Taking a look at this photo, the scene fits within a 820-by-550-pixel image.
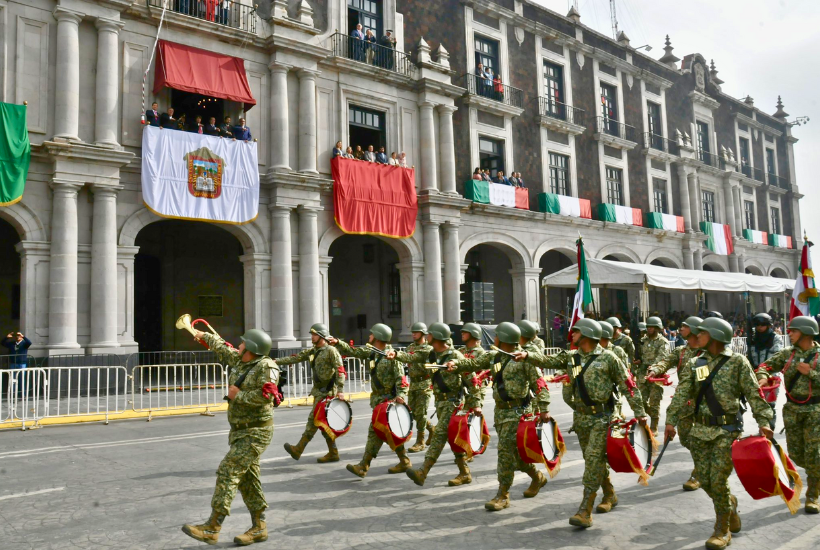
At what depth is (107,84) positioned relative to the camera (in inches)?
660

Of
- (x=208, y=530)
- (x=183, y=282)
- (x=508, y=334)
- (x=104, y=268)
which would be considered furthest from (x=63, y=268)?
(x=508, y=334)

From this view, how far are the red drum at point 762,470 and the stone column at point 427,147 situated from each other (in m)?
18.4

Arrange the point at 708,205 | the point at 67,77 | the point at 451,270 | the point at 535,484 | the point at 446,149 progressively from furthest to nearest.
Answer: the point at 708,205
the point at 446,149
the point at 451,270
the point at 67,77
the point at 535,484

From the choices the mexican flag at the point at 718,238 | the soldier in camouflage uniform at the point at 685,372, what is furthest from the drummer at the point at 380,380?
the mexican flag at the point at 718,238

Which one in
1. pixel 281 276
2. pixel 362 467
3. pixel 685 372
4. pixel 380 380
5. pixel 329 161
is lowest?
pixel 362 467

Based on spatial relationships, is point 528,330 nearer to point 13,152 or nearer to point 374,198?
point 13,152

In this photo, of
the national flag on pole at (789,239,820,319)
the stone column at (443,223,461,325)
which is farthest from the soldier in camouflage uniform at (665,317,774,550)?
the stone column at (443,223,461,325)

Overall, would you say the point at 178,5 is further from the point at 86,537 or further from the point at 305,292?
the point at 86,537

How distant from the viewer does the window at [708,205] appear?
3631 cm

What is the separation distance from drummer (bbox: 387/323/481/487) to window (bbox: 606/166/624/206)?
2438 cm

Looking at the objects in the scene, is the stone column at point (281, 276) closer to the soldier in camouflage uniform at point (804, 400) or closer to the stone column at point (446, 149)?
the stone column at point (446, 149)

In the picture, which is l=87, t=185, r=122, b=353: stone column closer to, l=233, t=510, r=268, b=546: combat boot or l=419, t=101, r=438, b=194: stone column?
l=419, t=101, r=438, b=194: stone column

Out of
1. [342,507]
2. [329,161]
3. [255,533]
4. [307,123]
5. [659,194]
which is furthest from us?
[659,194]

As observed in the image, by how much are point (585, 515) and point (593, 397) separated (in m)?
1.05
